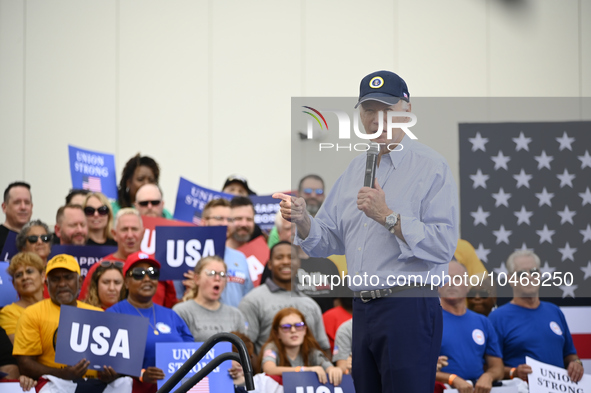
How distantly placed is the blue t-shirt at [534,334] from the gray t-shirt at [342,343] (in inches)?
43.6

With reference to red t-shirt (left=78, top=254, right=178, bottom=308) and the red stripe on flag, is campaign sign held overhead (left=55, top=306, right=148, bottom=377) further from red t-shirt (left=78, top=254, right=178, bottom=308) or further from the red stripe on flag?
the red stripe on flag

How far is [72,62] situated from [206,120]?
199 cm

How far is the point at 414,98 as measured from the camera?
3.00m

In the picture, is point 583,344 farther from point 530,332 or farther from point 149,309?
point 149,309

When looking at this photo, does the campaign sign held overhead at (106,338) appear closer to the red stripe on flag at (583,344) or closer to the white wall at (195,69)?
the red stripe on flag at (583,344)

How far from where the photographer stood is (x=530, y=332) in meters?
5.27

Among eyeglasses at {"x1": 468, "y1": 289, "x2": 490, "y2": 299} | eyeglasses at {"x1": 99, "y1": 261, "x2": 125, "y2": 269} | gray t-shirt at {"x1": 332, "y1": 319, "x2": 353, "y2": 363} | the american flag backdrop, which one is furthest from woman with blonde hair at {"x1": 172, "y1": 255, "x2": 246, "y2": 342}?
the american flag backdrop

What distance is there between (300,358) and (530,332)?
167 cm

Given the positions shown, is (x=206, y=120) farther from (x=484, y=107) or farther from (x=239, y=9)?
(x=484, y=107)

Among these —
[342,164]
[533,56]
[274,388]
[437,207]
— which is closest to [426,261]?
[437,207]

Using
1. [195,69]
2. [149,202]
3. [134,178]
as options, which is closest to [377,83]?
[149,202]

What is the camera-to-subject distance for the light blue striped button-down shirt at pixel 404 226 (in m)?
2.54

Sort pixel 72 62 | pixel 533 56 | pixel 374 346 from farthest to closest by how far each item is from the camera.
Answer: pixel 72 62
pixel 533 56
pixel 374 346

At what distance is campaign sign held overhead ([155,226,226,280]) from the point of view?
18.1 ft
